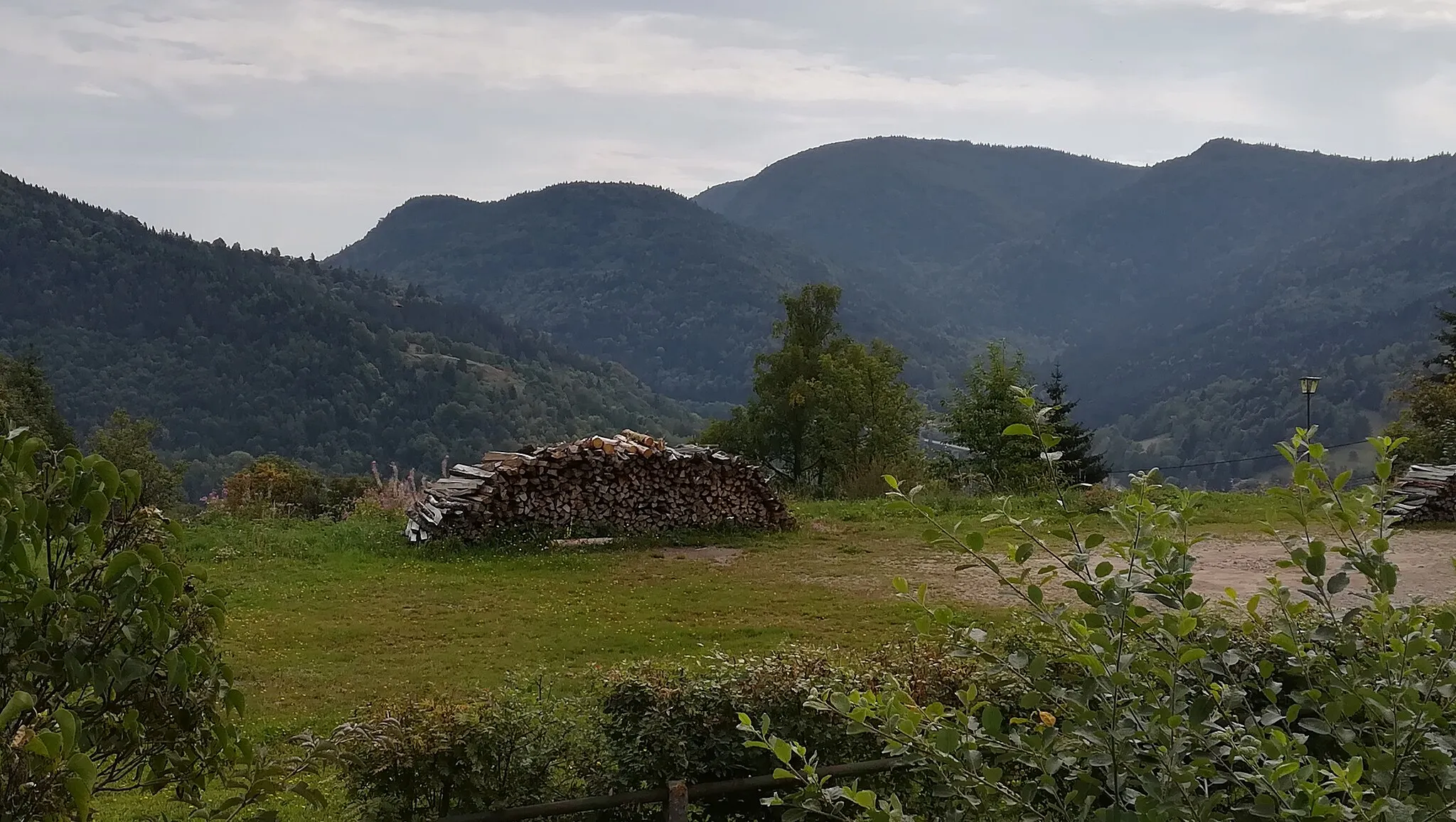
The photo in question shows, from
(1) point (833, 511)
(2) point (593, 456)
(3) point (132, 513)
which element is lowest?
(1) point (833, 511)

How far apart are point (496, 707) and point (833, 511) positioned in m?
11.9

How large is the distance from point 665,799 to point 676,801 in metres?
0.04

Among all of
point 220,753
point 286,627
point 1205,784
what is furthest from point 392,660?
point 1205,784

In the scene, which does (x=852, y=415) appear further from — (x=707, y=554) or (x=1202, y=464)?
(x=707, y=554)

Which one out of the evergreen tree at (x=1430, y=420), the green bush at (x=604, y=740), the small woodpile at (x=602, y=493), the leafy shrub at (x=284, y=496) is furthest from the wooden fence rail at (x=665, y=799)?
the evergreen tree at (x=1430, y=420)

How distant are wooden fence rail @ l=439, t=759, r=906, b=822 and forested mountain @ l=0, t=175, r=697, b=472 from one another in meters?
67.2

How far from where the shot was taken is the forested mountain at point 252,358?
2852 inches

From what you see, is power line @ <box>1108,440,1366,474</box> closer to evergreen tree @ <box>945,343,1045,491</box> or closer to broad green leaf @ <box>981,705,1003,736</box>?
broad green leaf @ <box>981,705,1003,736</box>

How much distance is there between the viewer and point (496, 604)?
9281mm

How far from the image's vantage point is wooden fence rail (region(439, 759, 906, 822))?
11.1 feet

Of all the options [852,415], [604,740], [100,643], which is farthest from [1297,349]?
[100,643]

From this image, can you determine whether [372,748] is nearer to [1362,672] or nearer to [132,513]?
[132,513]

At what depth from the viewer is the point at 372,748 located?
3.34 m

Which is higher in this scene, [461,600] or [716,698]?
[716,698]
